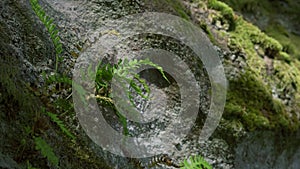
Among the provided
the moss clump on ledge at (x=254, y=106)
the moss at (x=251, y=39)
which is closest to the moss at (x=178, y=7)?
the moss at (x=251, y=39)

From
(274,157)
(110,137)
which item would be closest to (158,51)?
(110,137)

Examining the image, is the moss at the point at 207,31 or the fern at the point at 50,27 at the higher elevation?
the fern at the point at 50,27

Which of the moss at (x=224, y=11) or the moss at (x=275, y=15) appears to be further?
the moss at (x=275, y=15)

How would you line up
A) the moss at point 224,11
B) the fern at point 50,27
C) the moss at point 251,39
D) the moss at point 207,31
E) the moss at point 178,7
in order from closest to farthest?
1. the fern at point 50,27
2. the moss at point 178,7
3. the moss at point 207,31
4. the moss at point 251,39
5. the moss at point 224,11

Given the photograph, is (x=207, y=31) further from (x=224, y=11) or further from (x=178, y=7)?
(x=224, y=11)

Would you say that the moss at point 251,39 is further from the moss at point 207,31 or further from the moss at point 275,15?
the moss at point 275,15

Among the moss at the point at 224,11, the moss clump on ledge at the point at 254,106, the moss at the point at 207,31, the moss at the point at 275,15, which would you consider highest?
the moss at the point at 224,11

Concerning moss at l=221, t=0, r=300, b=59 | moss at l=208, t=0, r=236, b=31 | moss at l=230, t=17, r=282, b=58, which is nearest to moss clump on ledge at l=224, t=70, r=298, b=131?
moss at l=230, t=17, r=282, b=58

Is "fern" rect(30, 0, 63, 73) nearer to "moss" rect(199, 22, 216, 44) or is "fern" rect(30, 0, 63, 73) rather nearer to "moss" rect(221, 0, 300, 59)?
"moss" rect(199, 22, 216, 44)

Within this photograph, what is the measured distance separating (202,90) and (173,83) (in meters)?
0.37

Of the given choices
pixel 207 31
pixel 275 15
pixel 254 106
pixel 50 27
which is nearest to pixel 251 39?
pixel 207 31

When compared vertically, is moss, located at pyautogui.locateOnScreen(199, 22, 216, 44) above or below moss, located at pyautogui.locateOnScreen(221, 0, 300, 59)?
above

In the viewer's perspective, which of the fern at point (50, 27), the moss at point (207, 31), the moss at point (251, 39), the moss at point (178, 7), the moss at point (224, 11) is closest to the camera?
the fern at point (50, 27)

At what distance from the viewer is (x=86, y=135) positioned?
303 cm
